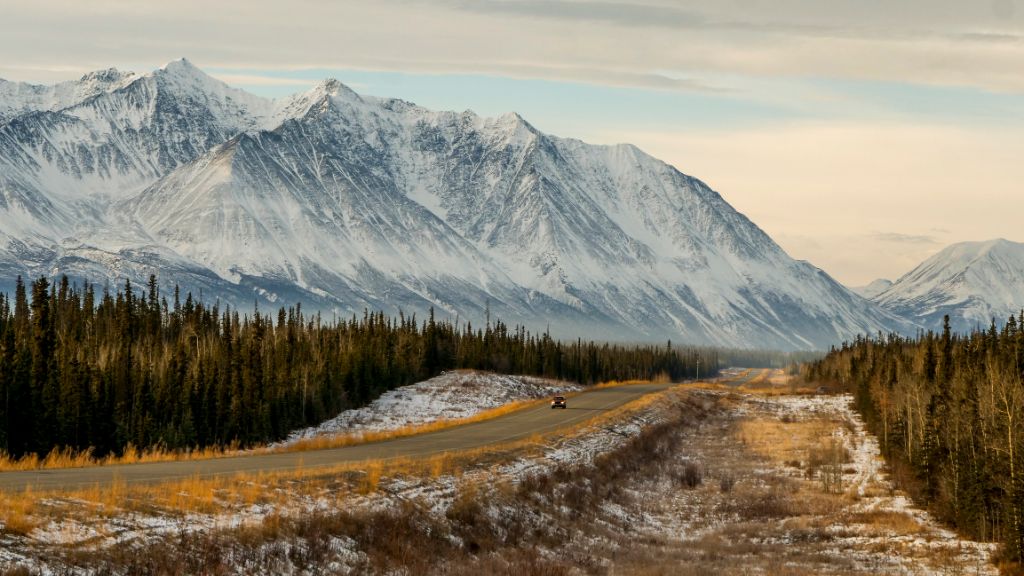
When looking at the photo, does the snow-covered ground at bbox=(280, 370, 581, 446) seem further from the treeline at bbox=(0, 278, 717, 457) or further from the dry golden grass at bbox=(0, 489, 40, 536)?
the dry golden grass at bbox=(0, 489, 40, 536)

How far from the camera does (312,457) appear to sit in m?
46.2

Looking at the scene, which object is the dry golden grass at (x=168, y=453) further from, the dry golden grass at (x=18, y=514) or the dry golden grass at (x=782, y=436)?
the dry golden grass at (x=782, y=436)

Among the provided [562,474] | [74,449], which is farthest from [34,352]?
[562,474]

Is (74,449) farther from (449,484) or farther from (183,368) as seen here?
(449,484)

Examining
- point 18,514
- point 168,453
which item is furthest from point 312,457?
point 18,514

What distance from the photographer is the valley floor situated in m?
26.4

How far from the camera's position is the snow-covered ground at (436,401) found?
94438mm

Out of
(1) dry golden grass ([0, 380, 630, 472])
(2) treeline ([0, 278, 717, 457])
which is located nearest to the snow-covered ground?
(2) treeline ([0, 278, 717, 457])

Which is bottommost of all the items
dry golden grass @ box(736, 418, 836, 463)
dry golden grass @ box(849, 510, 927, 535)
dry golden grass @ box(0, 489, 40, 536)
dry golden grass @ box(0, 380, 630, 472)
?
dry golden grass @ box(849, 510, 927, 535)

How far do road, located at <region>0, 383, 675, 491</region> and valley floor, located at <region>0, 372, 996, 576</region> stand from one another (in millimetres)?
2754

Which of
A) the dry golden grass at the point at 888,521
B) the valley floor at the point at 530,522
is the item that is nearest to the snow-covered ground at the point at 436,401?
the valley floor at the point at 530,522

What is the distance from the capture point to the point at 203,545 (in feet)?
87.7

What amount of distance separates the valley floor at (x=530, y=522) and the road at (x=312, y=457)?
2754 millimetres

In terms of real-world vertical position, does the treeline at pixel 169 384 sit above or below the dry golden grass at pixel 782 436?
above
